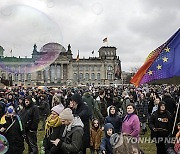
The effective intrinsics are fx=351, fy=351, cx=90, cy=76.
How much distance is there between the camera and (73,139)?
14.1 feet

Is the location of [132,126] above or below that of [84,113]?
below

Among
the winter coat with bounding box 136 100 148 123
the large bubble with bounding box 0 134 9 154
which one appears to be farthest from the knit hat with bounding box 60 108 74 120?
the winter coat with bounding box 136 100 148 123

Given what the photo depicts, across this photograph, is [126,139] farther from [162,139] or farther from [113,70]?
[113,70]

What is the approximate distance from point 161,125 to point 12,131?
9.47 ft

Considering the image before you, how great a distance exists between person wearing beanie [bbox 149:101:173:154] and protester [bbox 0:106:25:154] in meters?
2.63

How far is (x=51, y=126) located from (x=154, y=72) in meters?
2.77

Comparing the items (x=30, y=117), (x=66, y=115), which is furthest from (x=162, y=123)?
(x=66, y=115)

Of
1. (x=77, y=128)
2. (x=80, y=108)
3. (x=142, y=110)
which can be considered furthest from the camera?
(x=142, y=110)

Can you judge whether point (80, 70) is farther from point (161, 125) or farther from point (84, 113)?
point (84, 113)

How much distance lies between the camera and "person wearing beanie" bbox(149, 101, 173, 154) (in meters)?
6.91

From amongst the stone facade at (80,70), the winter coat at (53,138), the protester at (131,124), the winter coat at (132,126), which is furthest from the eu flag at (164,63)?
the stone facade at (80,70)

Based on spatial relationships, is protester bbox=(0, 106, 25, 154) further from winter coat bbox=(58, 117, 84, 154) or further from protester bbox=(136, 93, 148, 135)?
protester bbox=(136, 93, 148, 135)

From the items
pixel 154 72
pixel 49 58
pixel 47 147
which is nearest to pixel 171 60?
pixel 154 72

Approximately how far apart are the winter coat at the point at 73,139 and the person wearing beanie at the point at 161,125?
9.38 ft
